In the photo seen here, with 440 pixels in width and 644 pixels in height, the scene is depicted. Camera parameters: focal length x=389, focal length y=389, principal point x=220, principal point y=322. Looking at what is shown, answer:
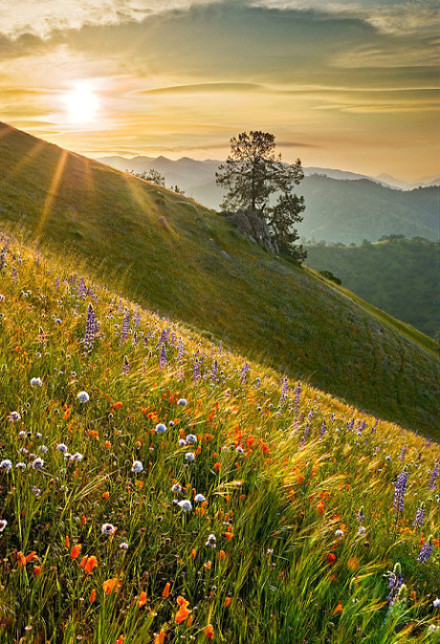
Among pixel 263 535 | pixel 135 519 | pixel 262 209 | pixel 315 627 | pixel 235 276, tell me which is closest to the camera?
pixel 315 627

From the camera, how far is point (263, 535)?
2.97 metres

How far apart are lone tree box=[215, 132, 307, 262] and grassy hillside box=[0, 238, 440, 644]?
63.6 metres

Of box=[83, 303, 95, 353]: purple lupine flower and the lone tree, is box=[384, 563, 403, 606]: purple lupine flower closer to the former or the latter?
box=[83, 303, 95, 353]: purple lupine flower

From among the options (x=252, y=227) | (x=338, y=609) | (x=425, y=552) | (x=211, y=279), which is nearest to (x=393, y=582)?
(x=338, y=609)

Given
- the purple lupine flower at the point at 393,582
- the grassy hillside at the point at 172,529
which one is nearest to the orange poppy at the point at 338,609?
the grassy hillside at the point at 172,529

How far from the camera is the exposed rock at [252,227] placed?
191ft

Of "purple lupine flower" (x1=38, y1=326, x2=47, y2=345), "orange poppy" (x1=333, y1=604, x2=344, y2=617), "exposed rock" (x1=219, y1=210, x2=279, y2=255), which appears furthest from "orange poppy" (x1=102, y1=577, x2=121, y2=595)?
"exposed rock" (x1=219, y1=210, x2=279, y2=255)

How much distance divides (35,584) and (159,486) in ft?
3.57

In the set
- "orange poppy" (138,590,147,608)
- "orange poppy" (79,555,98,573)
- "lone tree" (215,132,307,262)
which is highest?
"lone tree" (215,132,307,262)

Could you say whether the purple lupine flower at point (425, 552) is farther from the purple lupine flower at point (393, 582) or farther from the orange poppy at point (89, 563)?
the orange poppy at point (89, 563)

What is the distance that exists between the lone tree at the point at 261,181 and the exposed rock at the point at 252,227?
13.1ft

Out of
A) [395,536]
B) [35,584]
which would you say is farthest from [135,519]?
[395,536]

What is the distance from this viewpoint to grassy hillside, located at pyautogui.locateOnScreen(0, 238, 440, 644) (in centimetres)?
215

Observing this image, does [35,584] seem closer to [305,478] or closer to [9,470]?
[9,470]
